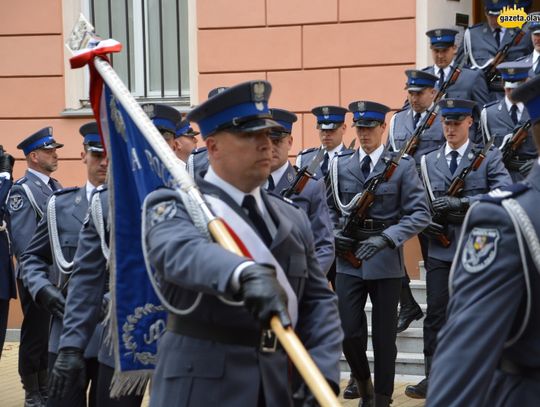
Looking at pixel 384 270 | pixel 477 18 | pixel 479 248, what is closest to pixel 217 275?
pixel 479 248

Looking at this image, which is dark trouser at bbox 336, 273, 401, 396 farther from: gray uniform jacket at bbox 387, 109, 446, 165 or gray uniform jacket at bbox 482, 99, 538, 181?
gray uniform jacket at bbox 387, 109, 446, 165

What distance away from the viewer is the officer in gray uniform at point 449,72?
1038cm

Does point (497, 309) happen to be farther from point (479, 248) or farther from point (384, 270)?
point (384, 270)

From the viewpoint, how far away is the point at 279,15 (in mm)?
11555

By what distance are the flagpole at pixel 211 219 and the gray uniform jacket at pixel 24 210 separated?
A: 180 inches

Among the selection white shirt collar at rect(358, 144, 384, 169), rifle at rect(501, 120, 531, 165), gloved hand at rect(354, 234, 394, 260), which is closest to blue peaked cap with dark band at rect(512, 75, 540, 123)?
gloved hand at rect(354, 234, 394, 260)

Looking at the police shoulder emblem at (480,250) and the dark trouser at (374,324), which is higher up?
the police shoulder emblem at (480,250)

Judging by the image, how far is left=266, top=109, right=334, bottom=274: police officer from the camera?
23.4 ft

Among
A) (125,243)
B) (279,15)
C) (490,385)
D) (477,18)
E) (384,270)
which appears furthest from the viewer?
(477,18)

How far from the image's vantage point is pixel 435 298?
8.25 metres

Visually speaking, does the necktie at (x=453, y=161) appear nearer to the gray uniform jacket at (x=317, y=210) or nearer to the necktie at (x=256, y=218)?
the gray uniform jacket at (x=317, y=210)

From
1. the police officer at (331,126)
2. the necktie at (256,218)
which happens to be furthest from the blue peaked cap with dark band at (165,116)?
the necktie at (256,218)

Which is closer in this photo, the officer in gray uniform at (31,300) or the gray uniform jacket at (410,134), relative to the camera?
the officer in gray uniform at (31,300)

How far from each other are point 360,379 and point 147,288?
3.90 meters
